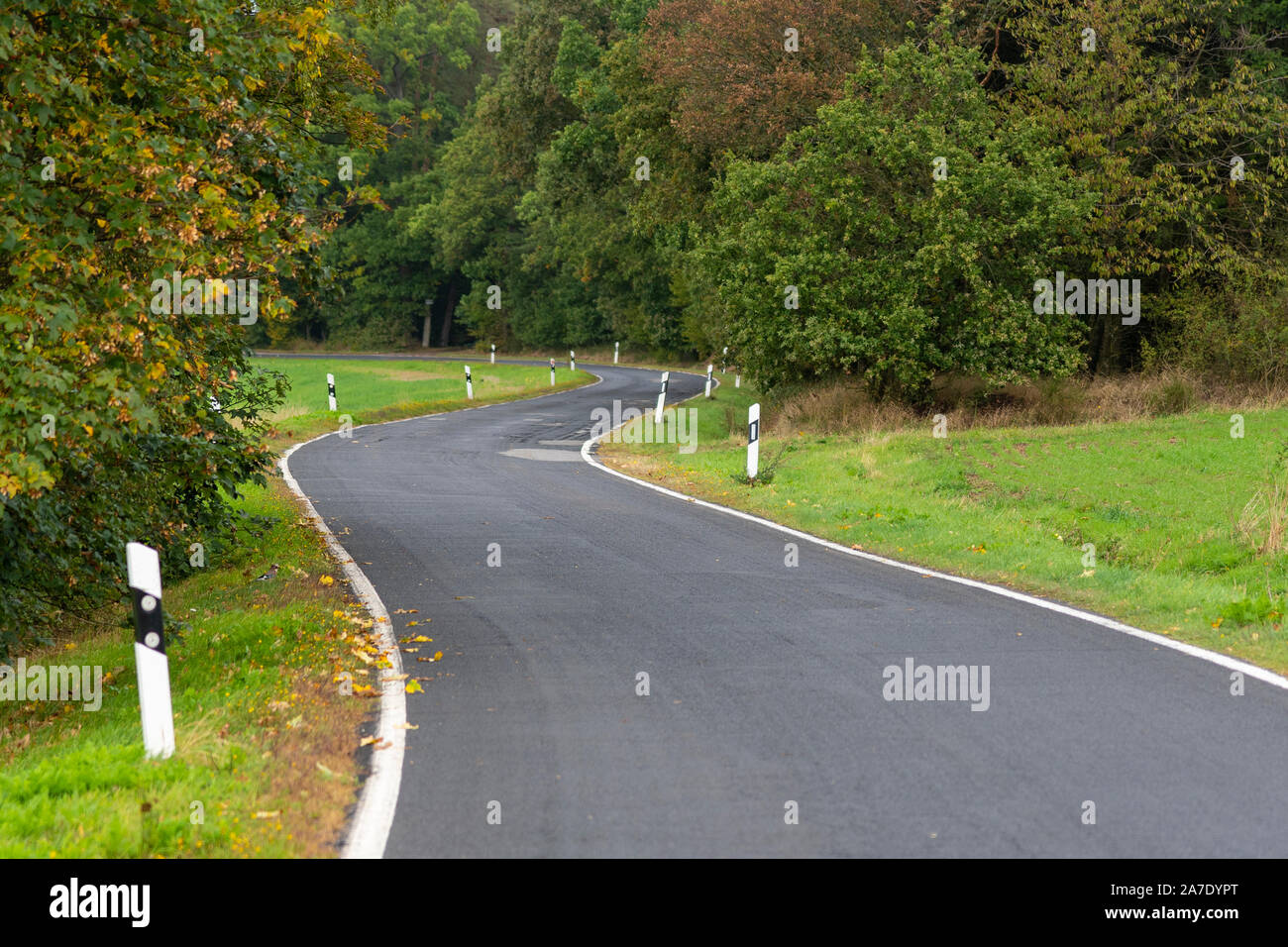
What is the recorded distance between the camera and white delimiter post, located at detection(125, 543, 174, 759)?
583cm

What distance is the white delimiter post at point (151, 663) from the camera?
5828mm

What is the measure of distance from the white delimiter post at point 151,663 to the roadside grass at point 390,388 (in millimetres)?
17740

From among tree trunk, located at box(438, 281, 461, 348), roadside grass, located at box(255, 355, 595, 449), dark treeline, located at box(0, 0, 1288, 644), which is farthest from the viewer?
tree trunk, located at box(438, 281, 461, 348)

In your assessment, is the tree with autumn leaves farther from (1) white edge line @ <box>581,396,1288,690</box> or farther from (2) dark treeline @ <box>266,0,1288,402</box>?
(2) dark treeline @ <box>266,0,1288,402</box>

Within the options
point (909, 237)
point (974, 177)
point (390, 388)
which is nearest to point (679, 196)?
point (909, 237)

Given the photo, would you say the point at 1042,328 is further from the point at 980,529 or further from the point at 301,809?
the point at 301,809

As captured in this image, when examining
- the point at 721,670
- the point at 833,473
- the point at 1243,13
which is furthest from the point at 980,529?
the point at 1243,13

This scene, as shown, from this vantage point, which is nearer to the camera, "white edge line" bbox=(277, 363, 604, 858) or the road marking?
"white edge line" bbox=(277, 363, 604, 858)

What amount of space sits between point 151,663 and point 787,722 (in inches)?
124

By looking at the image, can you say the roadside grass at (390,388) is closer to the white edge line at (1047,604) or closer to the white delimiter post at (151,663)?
the white edge line at (1047,604)

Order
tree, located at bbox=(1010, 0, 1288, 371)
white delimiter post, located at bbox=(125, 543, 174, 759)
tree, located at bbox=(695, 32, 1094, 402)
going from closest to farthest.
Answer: white delimiter post, located at bbox=(125, 543, 174, 759) → tree, located at bbox=(695, 32, 1094, 402) → tree, located at bbox=(1010, 0, 1288, 371)

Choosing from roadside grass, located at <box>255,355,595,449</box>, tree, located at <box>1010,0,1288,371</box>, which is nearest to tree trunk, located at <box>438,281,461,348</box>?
roadside grass, located at <box>255,355,595,449</box>

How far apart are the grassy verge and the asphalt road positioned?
429mm

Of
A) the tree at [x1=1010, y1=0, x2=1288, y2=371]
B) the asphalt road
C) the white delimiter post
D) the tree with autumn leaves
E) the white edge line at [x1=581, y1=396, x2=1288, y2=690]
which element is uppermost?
the tree at [x1=1010, y1=0, x2=1288, y2=371]
